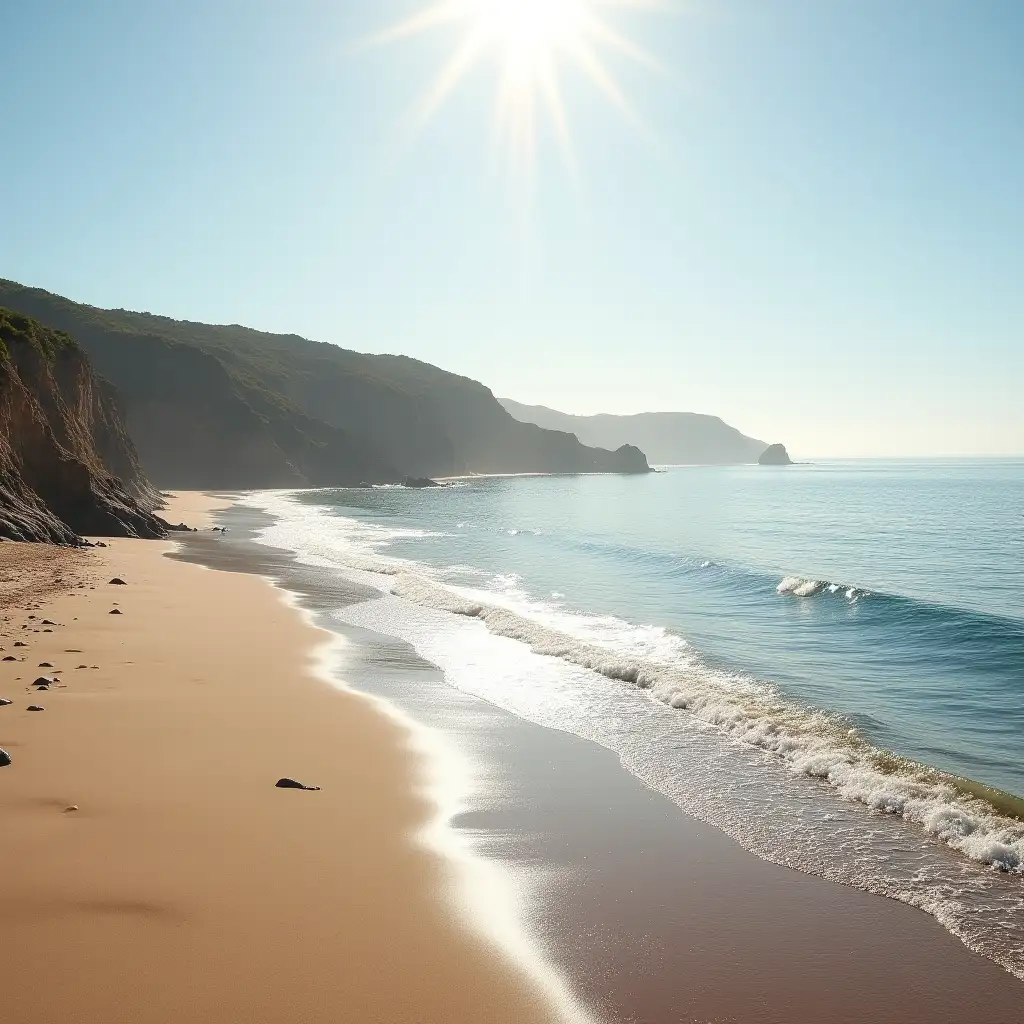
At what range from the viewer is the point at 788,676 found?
14.1 meters

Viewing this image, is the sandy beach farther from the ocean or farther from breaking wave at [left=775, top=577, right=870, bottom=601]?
breaking wave at [left=775, top=577, right=870, bottom=601]

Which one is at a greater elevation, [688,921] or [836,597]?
[688,921]

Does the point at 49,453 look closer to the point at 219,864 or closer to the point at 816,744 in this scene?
the point at 219,864

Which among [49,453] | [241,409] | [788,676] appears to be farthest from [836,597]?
[241,409]

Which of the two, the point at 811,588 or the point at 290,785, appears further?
the point at 811,588

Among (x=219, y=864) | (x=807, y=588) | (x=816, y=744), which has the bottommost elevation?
(x=807, y=588)

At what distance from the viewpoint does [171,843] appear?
19.5 feet

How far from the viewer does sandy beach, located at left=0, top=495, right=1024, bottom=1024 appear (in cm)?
440

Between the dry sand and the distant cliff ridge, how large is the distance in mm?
99831

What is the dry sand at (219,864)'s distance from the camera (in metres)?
4.24

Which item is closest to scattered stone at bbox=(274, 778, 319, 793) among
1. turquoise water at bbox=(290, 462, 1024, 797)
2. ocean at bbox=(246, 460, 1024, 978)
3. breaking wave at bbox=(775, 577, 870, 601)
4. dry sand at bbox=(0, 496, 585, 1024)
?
dry sand at bbox=(0, 496, 585, 1024)

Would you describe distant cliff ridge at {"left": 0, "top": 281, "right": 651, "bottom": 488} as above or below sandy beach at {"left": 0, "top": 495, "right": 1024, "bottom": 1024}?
above

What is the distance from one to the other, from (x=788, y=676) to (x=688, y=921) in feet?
30.5

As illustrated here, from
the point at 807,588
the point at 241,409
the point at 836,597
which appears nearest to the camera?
the point at 836,597
